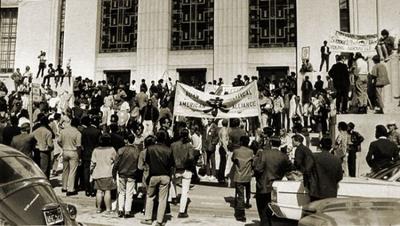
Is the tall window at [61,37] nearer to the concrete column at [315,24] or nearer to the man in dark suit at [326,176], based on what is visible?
the concrete column at [315,24]

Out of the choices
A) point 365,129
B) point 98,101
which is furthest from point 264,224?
point 98,101

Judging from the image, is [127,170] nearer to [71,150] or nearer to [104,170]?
[104,170]

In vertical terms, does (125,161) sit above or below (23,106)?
below

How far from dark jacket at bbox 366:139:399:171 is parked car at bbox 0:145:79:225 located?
6.29 m

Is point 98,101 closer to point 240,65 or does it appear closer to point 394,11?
point 240,65

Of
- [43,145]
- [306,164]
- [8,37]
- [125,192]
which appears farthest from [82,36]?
[306,164]

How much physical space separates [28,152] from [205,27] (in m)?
17.3

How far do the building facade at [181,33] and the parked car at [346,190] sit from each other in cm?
1647

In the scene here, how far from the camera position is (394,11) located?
22.8 m

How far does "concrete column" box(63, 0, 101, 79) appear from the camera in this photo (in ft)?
88.0

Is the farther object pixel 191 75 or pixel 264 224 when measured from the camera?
pixel 191 75

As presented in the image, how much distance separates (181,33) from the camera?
26.1 m

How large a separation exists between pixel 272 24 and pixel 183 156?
16540 millimetres

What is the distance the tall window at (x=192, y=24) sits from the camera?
84.1 ft
